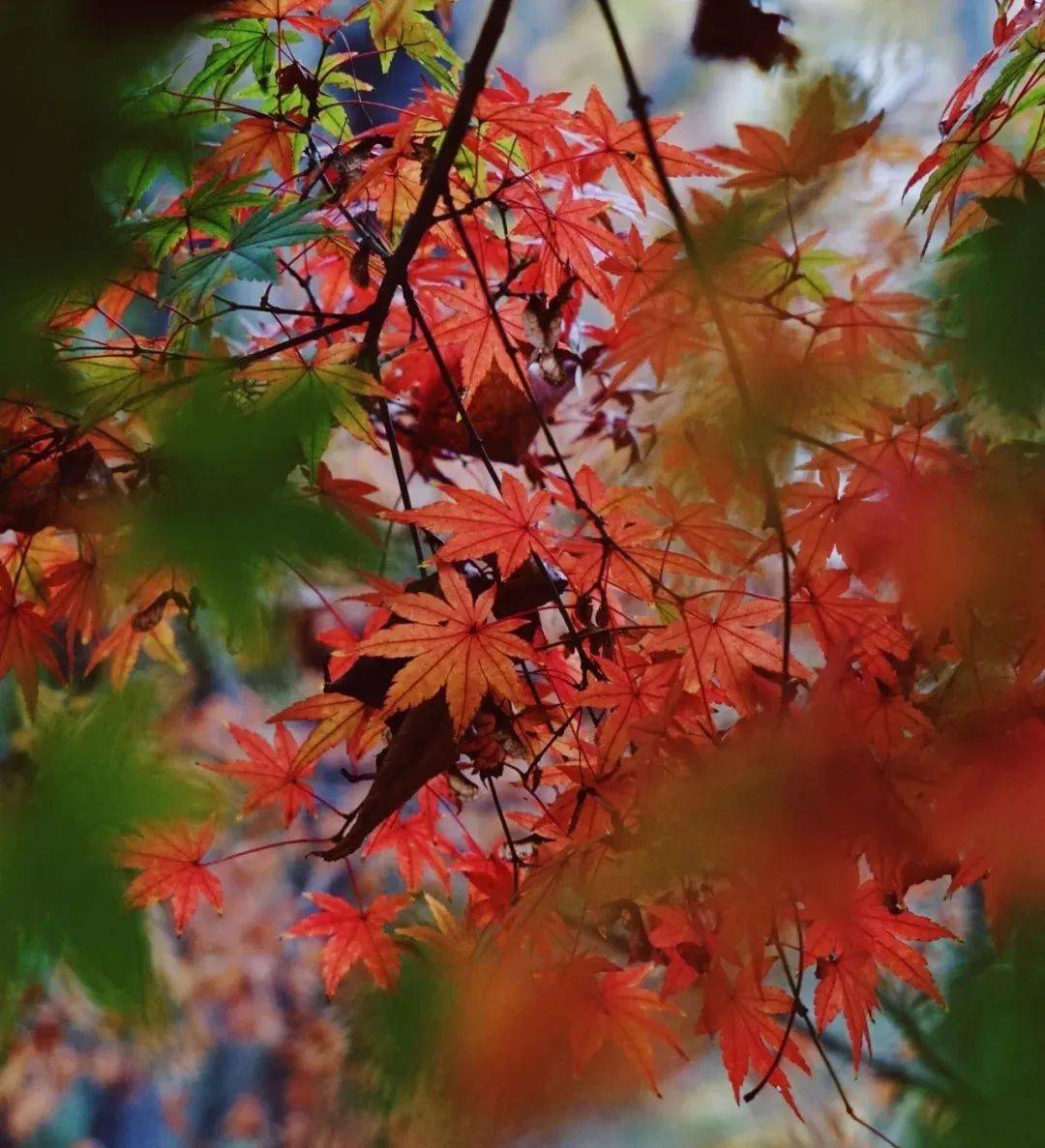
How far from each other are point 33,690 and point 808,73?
68 cm

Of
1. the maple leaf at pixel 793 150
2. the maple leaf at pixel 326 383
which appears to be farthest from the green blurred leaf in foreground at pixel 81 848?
Answer: the maple leaf at pixel 793 150

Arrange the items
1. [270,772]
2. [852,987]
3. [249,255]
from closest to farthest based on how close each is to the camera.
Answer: [249,255] → [852,987] → [270,772]

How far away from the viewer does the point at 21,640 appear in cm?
74

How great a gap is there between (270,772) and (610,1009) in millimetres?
324

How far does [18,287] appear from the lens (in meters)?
0.33

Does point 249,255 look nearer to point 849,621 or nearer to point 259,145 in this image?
point 259,145

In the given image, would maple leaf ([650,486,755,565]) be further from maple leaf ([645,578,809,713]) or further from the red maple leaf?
the red maple leaf

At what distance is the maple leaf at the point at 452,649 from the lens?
594 millimetres

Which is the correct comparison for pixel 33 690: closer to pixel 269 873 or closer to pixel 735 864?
pixel 735 864

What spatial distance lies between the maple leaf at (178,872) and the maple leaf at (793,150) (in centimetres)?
63

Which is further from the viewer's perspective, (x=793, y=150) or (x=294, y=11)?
(x=294, y=11)

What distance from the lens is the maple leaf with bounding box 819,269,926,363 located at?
69 cm

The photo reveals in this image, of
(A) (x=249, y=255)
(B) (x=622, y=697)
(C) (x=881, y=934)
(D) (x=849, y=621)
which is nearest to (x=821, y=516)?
(D) (x=849, y=621)

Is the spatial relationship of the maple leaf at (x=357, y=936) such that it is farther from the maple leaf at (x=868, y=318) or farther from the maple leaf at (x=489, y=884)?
the maple leaf at (x=868, y=318)
